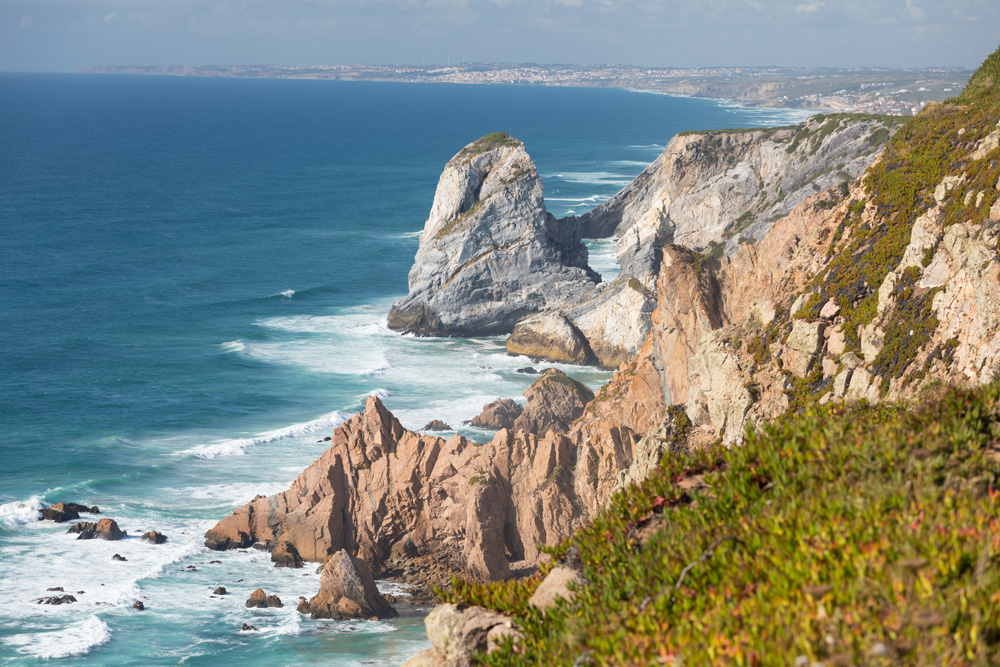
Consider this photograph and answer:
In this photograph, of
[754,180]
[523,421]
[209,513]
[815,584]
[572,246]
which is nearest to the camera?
[815,584]

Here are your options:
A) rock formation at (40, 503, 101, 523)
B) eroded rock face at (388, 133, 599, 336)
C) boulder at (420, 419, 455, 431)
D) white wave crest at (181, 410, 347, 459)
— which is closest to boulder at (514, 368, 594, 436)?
boulder at (420, 419, 455, 431)

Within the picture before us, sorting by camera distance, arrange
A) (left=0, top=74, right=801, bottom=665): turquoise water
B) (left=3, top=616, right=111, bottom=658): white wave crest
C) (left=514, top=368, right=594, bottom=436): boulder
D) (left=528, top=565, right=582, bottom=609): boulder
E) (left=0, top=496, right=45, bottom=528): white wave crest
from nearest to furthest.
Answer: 1. (left=528, top=565, right=582, bottom=609): boulder
2. (left=3, top=616, right=111, bottom=658): white wave crest
3. (left=0, top=74, right=801, bottom=665): turquoise water
4. (left=0, top=496, right=45, bottom=528): white wave crest
5. (left=514, top=368, right=594, bottom=436): boulder

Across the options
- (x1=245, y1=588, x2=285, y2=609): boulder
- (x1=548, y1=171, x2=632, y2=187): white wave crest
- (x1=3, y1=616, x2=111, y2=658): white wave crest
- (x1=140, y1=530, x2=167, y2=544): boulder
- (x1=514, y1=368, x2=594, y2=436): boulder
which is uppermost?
(x1=548, y1=171, x2=632, y2=187): white wave crest

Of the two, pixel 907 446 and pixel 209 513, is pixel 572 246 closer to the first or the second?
pixel 209 513

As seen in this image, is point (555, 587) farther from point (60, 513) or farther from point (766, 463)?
point (60, 513)

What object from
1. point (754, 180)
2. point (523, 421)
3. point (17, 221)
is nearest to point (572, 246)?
point (754, 180)

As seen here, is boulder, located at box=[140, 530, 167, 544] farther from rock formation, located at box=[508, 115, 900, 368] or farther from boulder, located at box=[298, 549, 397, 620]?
rock formation, located at box=[508, 115, 900, 368]
